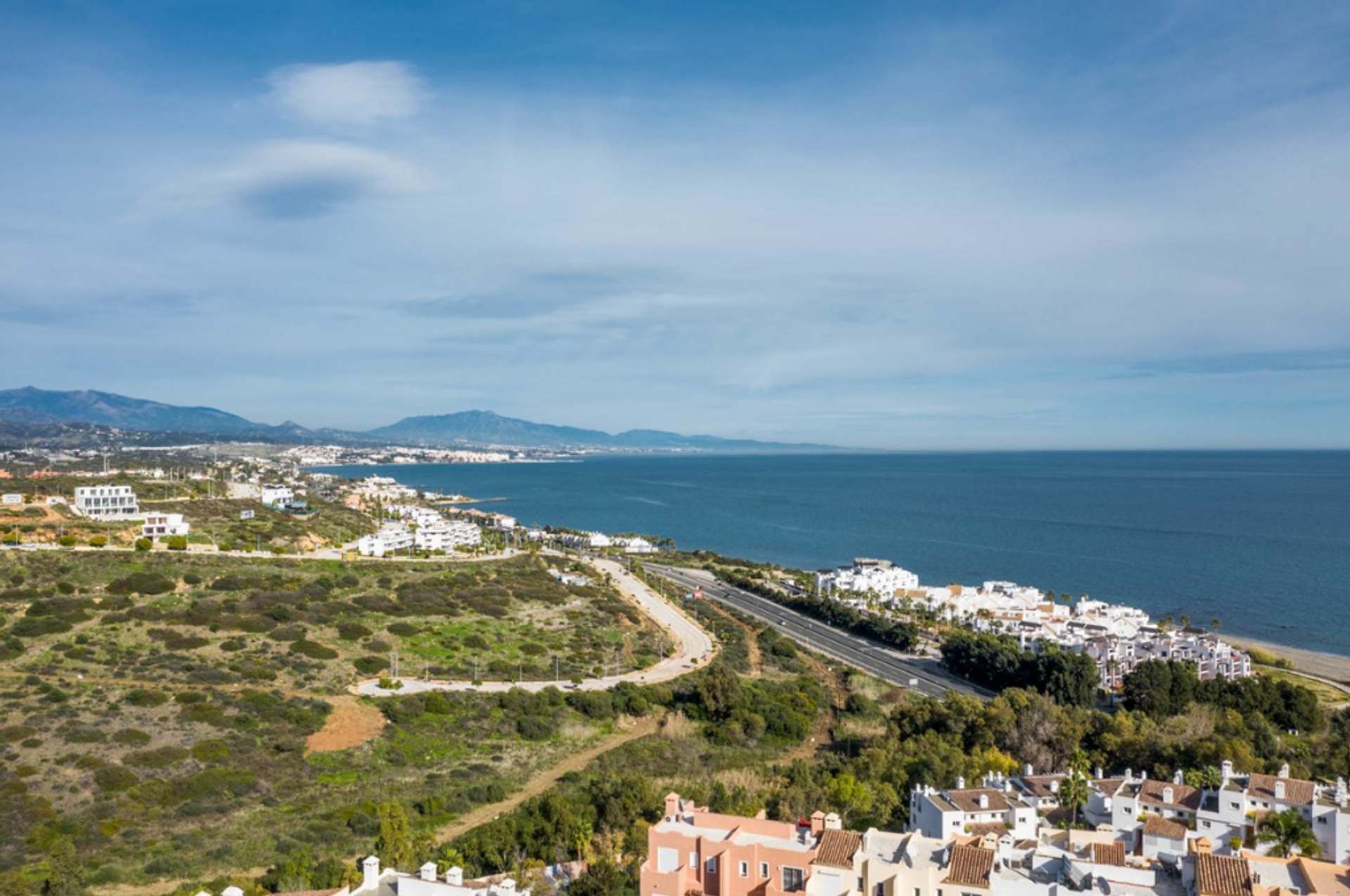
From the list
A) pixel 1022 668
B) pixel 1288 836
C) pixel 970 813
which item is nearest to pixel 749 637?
pixel 1022 668

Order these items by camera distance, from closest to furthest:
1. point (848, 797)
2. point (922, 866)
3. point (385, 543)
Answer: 1. point (922, 866)
2. point (848, 797)
3. point (385, 543)

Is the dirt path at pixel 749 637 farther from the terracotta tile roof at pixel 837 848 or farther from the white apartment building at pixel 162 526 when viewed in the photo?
the white apartment building at pixel 162 526

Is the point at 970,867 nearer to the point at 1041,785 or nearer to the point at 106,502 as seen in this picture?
the point at 1041,785

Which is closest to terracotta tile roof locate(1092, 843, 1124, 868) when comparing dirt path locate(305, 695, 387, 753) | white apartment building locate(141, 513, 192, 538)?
dirt path locate(305, 695, 387, 753)

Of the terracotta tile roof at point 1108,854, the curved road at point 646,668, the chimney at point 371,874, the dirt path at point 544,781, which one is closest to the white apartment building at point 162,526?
the curved road at point 646,668

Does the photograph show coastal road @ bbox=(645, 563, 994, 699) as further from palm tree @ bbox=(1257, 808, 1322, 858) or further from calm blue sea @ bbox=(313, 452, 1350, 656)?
calm blue sea @ bbox=(313, 452, 1350, 656)

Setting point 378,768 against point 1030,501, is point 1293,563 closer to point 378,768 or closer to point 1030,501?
point 1030,501
